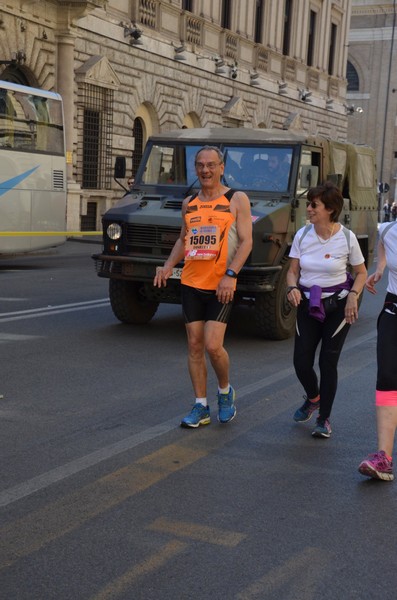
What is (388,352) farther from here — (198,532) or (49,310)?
(49,310)

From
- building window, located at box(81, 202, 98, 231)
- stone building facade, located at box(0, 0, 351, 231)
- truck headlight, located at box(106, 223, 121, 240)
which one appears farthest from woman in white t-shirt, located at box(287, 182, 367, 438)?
building window, located at box(81, 202, 98, 231)

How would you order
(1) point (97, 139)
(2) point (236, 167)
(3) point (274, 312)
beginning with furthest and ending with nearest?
(1) point (97, 139) → (2) point (236, 167) → (3) point (274, 312)

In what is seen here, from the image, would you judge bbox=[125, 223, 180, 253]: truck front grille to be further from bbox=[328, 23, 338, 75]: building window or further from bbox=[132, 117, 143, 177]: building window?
bbox=[328, 23, 338, 75]: building window

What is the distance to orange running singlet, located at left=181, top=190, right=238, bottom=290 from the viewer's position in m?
6.21

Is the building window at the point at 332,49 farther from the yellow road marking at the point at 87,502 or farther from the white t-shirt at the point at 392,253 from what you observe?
the yellow road marking at the point at 87,502

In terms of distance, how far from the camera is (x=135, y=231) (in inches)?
399

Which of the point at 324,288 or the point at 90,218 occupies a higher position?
the point at 324,288

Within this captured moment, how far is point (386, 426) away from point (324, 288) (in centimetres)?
123

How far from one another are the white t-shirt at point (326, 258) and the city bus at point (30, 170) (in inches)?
537

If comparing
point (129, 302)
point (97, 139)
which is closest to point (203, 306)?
point (129, 302)

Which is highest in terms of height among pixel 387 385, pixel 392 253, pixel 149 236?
pixel 392 253

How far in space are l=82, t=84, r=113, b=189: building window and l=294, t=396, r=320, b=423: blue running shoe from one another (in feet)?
73.1

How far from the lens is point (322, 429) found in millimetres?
6129

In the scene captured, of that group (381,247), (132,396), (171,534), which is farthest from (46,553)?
(132,396)
